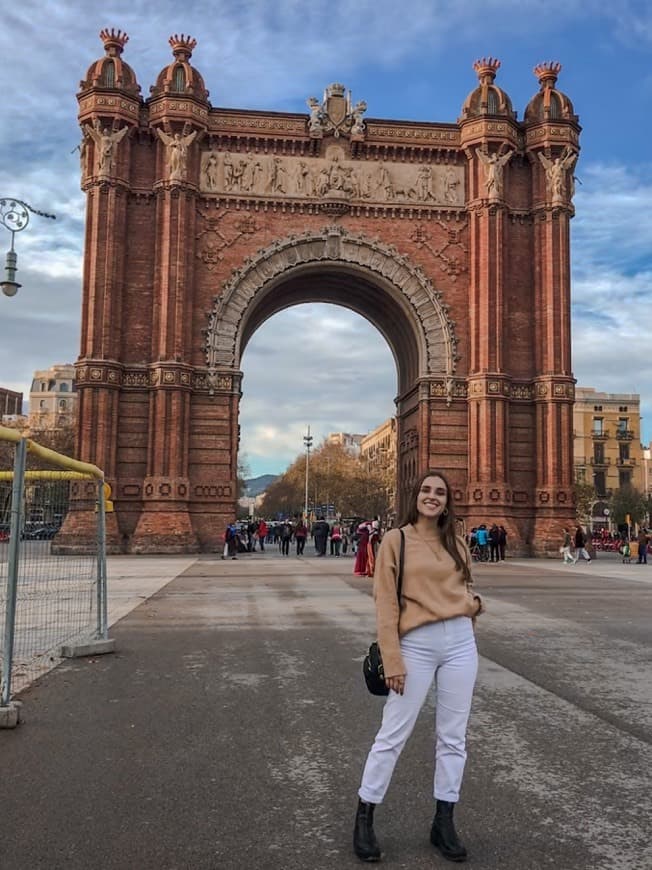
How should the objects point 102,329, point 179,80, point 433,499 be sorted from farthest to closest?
point 179,80, point 102,329, point 433,499

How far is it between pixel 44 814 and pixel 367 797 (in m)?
1.83

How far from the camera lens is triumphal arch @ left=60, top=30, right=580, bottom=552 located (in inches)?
1299

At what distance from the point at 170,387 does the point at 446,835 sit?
29.6 m

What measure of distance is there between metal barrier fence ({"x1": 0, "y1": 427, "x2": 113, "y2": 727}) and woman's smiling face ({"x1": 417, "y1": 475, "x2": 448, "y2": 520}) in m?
3.51

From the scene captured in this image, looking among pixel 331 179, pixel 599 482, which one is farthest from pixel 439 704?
pixel 599 482

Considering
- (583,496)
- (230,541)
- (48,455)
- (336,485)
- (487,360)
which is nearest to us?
(48,455)

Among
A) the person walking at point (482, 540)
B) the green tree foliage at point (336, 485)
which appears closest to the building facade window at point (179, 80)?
the person walking at point (482, 540)

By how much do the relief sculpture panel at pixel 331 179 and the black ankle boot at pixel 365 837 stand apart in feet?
109

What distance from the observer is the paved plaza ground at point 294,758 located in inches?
161

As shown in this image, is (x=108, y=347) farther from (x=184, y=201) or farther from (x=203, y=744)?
(x=203, y=744)

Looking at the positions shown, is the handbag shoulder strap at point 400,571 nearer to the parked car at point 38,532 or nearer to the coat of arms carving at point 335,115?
the parked car at point 38,532

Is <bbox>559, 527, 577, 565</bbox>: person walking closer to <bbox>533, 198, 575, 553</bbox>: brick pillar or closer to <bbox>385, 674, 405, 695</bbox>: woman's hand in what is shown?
<bbox>533, 198, 575, 553</bbox>: brick pillar

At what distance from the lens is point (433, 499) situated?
4258 millimetres

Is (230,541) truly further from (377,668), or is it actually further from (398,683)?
(398,683)
